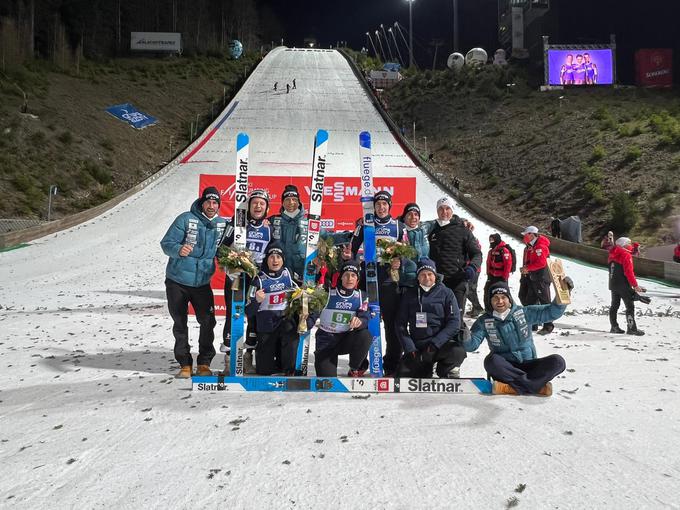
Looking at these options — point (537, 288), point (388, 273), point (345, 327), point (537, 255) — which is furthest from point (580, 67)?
point (345, 327)

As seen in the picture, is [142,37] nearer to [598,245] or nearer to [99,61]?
[99,61]

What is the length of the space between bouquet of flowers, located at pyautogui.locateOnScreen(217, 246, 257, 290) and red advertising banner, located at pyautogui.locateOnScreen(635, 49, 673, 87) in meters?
42.7

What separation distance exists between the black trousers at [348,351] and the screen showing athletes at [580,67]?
39.4m

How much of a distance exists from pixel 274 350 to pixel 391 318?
123cm

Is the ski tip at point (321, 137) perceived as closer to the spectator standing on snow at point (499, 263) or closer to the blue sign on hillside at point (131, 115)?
the spectator standing on snow at point (499, 263)

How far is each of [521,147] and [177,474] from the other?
97.6ft

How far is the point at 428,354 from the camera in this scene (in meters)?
4.80

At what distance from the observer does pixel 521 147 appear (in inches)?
1161

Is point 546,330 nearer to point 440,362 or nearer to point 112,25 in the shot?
point 440,362

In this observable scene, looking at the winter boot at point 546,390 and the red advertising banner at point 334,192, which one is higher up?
the red advertising banner at point 334,192

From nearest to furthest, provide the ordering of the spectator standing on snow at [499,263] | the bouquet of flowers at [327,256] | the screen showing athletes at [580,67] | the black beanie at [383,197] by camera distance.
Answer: the bouquet of flowers at [327,256] → the black beanie at [383,197] → the spectator standing on snow at [499,263] → the screen showing athletes at [580,67]

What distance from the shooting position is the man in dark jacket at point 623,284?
7608mm

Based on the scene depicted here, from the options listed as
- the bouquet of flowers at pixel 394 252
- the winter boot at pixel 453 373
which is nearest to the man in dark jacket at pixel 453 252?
the bouquet of flowers at pixel 394 252

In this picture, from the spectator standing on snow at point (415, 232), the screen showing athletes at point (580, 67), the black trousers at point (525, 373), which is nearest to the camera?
the black trousers at point (525, 373)
